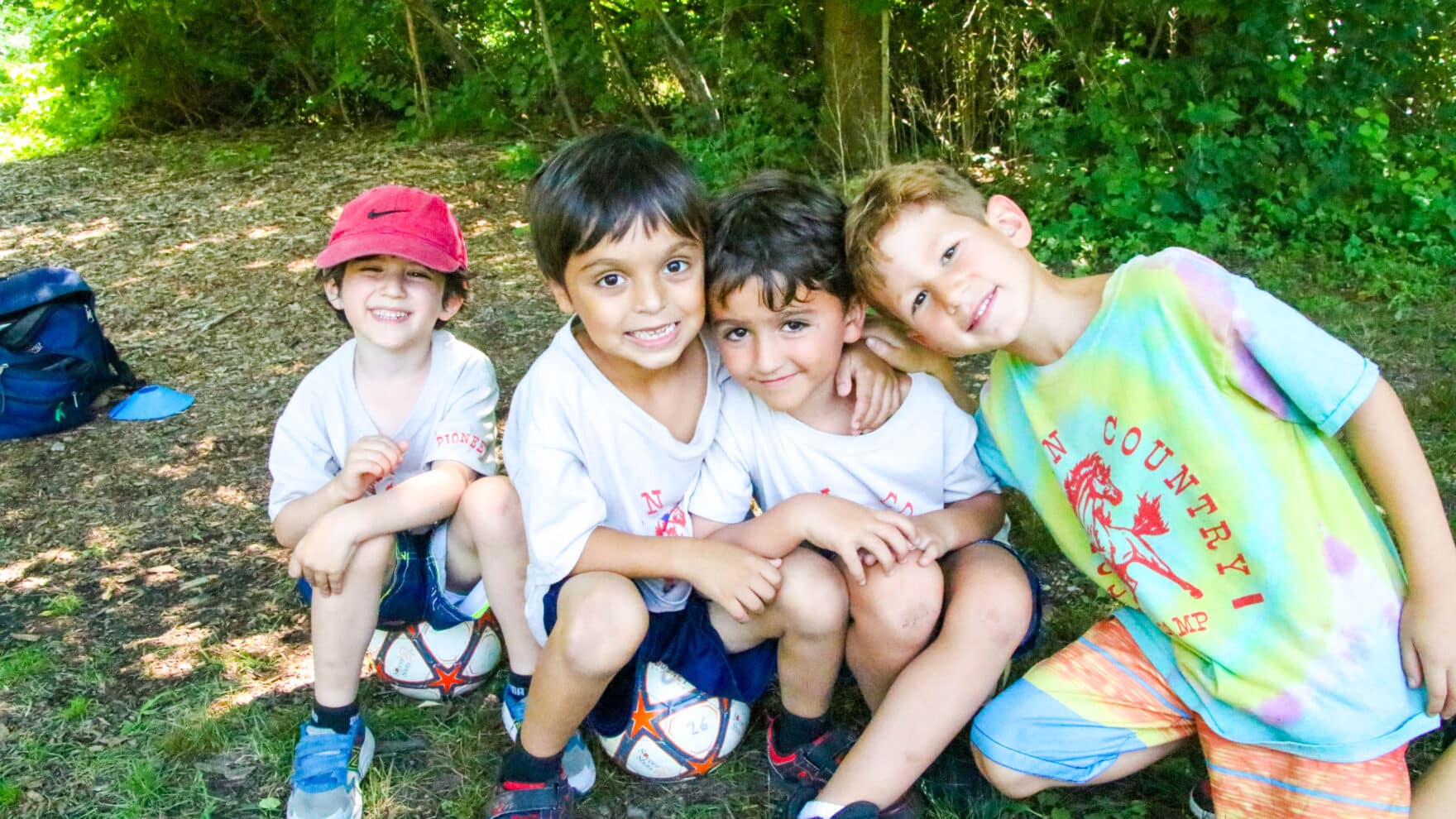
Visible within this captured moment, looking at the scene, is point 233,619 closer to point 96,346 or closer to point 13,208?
point 96,346

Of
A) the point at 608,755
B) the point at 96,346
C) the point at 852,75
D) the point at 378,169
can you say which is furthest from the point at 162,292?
the point at 608,755

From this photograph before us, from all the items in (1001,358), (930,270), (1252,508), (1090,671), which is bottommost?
(1090,671)

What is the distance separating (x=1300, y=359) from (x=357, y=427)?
6.19 feet

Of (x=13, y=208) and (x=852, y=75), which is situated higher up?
(x=852, y=75)

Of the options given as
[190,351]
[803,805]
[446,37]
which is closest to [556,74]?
[446,37]

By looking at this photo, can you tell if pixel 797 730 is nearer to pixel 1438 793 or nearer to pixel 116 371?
pixel 1438 793

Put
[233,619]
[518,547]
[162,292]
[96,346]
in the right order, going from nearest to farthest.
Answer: [518,547] < [233,619] < [96,346] < [162,292]

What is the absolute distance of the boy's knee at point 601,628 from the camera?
2076mm

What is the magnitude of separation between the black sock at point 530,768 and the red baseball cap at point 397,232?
1.05 meters

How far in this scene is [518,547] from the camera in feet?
7.81

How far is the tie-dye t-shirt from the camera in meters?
1.83

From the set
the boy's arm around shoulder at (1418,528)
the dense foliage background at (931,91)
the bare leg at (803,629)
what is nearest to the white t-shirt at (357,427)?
the bare leg at (803,629)

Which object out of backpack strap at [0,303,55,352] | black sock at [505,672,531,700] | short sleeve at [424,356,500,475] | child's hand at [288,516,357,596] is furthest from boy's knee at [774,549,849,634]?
backpack strap at [0,303,55,352]

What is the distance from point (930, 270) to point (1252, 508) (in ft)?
2.23
